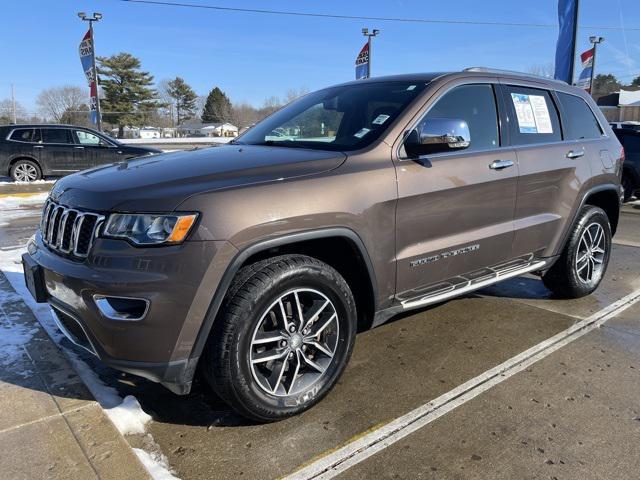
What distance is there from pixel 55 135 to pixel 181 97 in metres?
84.8

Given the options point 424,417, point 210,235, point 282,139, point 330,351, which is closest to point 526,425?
point 424,417

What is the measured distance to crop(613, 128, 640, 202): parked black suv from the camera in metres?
10.5

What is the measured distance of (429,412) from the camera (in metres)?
2.83

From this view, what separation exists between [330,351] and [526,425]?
3.57 feet

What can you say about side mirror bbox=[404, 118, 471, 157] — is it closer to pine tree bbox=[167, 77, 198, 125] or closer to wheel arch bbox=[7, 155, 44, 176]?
wheel arch bbox=[7, 155, 44, 176]

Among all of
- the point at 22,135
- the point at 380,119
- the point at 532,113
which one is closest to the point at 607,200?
the point at 532,113

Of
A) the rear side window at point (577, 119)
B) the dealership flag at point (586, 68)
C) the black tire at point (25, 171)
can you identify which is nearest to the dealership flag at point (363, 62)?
the dealership flag at point (586, 68)

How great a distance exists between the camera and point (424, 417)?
9.12 ft

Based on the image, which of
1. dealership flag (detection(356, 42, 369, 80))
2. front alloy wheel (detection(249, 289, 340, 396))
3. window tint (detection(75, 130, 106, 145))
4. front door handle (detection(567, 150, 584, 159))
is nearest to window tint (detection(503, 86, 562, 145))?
front door handle (detection(567, 150, 584, 159))

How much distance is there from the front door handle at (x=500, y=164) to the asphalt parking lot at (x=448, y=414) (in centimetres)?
125

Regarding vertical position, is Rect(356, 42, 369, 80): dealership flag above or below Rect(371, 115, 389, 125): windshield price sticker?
above

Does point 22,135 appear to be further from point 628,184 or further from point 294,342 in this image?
point 628,184

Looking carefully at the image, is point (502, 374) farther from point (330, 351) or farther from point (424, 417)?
point (330, 351)

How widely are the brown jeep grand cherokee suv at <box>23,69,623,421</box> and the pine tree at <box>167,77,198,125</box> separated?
310ft
